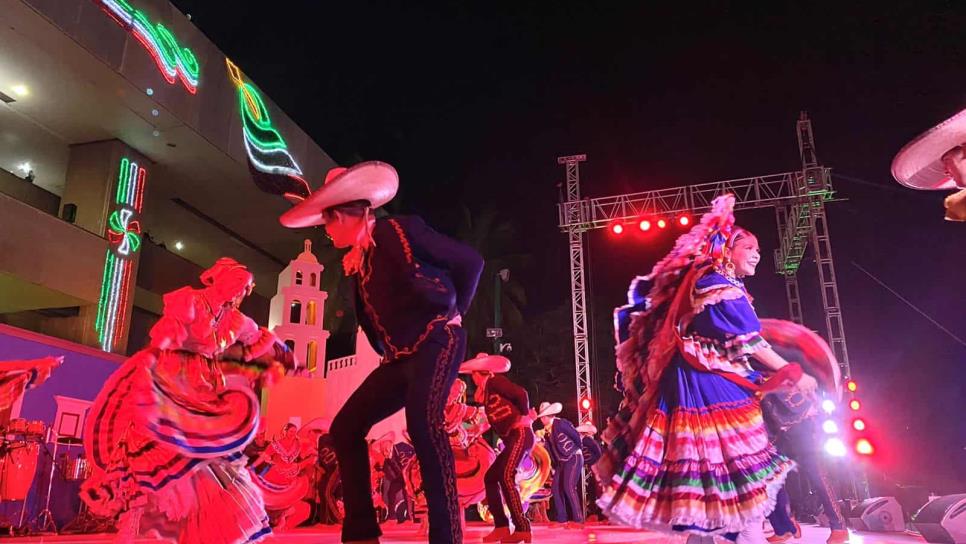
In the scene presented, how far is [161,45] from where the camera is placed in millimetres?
13016

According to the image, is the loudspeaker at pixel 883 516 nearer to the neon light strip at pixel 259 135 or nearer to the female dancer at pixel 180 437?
the female dancer at pixel 180 437

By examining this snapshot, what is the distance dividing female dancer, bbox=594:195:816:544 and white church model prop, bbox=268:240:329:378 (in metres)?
14.6

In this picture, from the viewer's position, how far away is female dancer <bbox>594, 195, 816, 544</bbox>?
3.20 metres

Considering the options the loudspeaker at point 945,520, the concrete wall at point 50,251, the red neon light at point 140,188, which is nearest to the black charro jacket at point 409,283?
the loudspeaker at point 945,520

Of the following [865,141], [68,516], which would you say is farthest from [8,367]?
[865,141]

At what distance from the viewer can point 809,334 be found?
164 inches

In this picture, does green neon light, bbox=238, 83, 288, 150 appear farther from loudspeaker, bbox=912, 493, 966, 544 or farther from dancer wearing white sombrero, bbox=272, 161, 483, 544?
loudspeaker, bbox=912, 493, 966, 544

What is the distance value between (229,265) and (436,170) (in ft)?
55.0

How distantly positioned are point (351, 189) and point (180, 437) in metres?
1.25

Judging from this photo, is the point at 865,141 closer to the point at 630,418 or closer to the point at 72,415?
the point at 630,418

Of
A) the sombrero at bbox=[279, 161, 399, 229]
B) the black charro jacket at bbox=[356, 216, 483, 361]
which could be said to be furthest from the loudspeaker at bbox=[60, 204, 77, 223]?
the black charro jacket at bbox=[356, 216, 483, 361]

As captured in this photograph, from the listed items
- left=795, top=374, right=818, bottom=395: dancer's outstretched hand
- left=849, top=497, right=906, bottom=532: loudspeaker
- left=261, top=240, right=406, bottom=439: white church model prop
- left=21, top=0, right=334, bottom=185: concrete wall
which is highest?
left=21, top=0, right=334, bottom=185: concrete wall

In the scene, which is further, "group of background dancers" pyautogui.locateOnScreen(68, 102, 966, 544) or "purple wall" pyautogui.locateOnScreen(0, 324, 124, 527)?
"purple wall" pyautogui.locateOnScreen(0, 324, 124, 527)

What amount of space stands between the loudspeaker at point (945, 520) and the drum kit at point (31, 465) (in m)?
8.37
